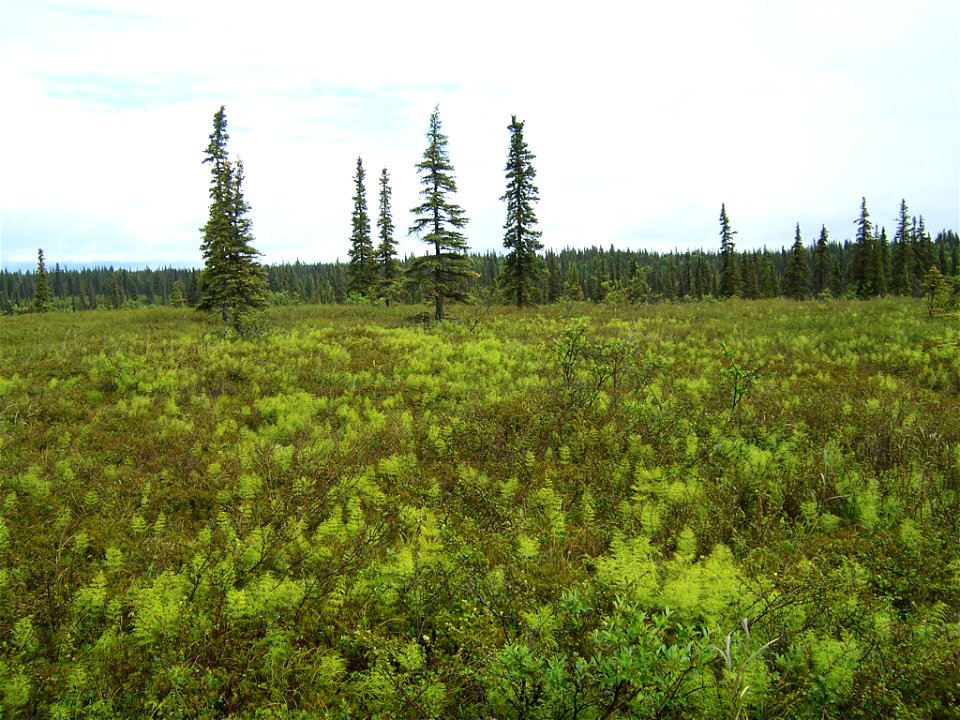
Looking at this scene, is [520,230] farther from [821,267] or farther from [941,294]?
[821,267]

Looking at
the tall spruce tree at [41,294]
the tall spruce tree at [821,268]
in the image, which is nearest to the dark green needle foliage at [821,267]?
the tall spruce tree at [821,268]

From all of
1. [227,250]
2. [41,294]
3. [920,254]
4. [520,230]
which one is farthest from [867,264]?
[41,294]

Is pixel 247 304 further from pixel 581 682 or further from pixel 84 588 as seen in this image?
pixel 581 682

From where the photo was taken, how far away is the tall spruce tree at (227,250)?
23703 mm

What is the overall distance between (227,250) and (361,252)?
2221 centimetres

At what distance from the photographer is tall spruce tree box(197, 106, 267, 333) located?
77.8ft

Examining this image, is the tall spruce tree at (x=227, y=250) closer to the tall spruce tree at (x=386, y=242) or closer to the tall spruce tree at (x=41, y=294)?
the tall spruce tree at (x=386, y=242)

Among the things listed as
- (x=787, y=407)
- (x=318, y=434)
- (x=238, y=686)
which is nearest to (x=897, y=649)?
(x=238, y=686)

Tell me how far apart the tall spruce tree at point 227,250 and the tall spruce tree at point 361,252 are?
1727cm

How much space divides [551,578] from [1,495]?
7383mm

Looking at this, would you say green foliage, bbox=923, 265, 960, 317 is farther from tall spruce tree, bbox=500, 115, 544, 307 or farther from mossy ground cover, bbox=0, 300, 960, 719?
tall spruce tree, bbox=500, 115, 544, 307

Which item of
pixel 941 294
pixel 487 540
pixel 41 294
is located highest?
pixel 41 294

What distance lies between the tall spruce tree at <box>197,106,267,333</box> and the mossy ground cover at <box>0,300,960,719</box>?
11733 millimetres

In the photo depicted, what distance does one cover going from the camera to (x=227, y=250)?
24625 millimetres
